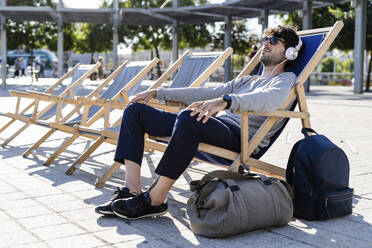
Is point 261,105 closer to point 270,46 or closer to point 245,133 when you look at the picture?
point 245,133

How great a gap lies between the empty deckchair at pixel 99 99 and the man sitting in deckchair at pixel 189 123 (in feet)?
5.27

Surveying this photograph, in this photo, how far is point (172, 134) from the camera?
3277 mm

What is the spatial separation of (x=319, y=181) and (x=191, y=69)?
2.70 metres

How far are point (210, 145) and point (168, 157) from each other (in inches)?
15.5

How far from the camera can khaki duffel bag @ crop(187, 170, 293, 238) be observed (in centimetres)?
301

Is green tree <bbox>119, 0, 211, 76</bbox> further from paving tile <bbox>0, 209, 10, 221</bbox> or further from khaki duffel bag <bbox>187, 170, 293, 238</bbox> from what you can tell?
khaki duffel bag <bbox>187, 170, 293, 238</bbox>

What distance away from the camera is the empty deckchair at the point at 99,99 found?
5416mm

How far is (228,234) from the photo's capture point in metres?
3.03

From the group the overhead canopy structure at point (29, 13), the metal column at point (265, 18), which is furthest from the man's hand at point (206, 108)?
the overhead canopy structure at point (29, 13)

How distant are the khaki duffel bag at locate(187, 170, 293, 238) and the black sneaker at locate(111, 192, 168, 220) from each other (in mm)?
263

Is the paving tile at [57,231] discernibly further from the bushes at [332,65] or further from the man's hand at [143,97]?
the bushes at [332,65]

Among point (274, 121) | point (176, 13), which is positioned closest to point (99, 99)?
point (274, 121)

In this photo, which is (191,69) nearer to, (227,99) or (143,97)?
(143,97)

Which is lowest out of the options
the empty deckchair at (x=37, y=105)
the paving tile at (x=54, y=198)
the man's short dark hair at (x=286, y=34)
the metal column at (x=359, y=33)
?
the paving tile at (x=54, y=198)
